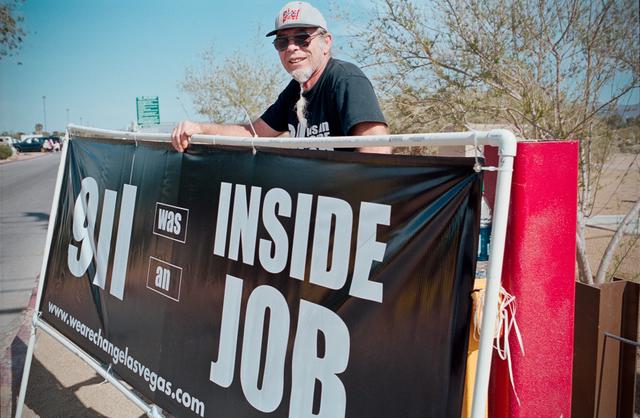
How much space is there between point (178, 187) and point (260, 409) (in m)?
1.17

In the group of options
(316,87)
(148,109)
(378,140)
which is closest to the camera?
(378,140)

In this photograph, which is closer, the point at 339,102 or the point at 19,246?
the point at 339,102

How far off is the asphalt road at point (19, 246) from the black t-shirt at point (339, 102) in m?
4.18

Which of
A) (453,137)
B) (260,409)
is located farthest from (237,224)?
(453,137)

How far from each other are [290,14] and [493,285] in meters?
1.80

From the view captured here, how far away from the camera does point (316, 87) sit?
2557 millimetres

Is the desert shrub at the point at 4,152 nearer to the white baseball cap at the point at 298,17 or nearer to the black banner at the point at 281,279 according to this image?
the black banner at the point at 281,279

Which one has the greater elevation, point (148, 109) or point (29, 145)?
point (29, 145)

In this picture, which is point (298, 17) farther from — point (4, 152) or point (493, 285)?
point (4, 152)

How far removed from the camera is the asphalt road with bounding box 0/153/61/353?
6227mm

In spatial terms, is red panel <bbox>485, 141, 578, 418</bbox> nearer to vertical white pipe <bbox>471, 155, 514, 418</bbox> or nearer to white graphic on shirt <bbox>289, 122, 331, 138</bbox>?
vertical white pipe <bbox>471, 155, 514, 418</bbox>

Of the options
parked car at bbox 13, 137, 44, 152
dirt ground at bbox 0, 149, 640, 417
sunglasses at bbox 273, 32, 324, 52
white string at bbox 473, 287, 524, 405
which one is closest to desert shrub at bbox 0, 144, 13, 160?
parked car at bbox 13, 137, 44, 152

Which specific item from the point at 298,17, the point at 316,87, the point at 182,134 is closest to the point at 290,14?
the point at 298,17

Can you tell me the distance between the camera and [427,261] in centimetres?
153
